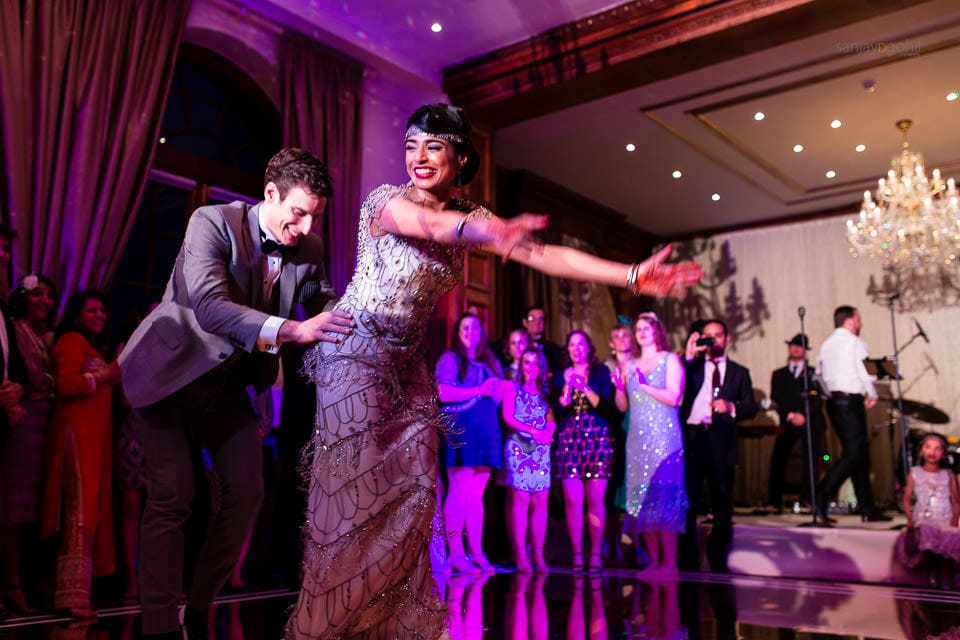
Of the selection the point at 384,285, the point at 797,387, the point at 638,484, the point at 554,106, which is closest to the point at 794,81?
the point at 554,106

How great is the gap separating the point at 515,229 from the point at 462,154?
0.48 m

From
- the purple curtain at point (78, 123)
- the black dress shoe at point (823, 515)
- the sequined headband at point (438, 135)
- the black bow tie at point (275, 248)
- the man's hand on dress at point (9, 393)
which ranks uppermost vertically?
the purple curtain at point (78, 123)

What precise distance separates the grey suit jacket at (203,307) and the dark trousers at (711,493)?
3732 millimetres

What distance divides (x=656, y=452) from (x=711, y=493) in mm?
533

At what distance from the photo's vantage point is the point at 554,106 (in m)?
7.07

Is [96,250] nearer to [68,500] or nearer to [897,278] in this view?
[68,500]

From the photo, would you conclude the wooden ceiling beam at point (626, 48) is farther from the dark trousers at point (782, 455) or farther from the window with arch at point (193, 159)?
the dark trousers at point (782, 455)

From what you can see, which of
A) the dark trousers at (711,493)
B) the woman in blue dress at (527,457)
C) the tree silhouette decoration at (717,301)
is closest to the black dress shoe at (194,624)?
the woman in blue dress at (527,457)

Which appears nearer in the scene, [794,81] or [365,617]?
[365,617]

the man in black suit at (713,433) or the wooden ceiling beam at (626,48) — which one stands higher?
the wooden ceiling beam at (626,48)

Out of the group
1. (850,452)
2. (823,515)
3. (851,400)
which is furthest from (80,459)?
(851,400)

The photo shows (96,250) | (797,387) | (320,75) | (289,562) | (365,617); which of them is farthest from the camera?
(797,387)

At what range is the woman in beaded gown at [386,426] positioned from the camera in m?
2.01

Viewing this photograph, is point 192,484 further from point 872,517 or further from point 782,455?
point 782,455
